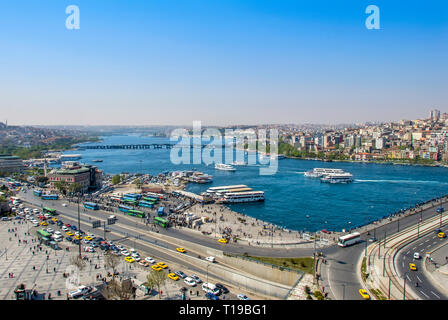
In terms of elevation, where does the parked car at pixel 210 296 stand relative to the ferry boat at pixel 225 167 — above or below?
below

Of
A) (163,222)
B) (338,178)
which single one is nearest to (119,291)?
(163,222)

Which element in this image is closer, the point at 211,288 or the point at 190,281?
the point at 211,288

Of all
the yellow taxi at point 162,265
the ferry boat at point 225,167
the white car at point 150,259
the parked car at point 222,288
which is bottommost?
the parked car at point 222,288

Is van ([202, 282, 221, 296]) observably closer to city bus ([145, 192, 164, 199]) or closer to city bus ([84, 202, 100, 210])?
city bus ([84, 202, 100, 210])

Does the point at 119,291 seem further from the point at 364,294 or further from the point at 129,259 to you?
the point at 364,294

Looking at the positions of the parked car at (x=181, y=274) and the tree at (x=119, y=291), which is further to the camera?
the parked car at (x=181, y=274)

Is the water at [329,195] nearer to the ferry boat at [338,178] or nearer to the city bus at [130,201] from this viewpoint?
the ferry boat at [338,178]

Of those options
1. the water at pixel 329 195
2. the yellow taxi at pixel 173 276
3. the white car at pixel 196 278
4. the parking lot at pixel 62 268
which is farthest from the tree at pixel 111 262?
the water at pixel 329 195

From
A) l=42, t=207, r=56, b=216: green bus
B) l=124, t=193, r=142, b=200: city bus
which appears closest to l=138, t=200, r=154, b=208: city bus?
l=124, t=193, r=142, b=200: city bus

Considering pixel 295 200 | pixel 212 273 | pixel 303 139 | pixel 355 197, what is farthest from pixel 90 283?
pixel 303 139

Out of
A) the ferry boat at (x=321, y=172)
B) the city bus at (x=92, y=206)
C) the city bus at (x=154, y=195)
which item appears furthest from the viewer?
the ferry boat at (x=321, y=172)
